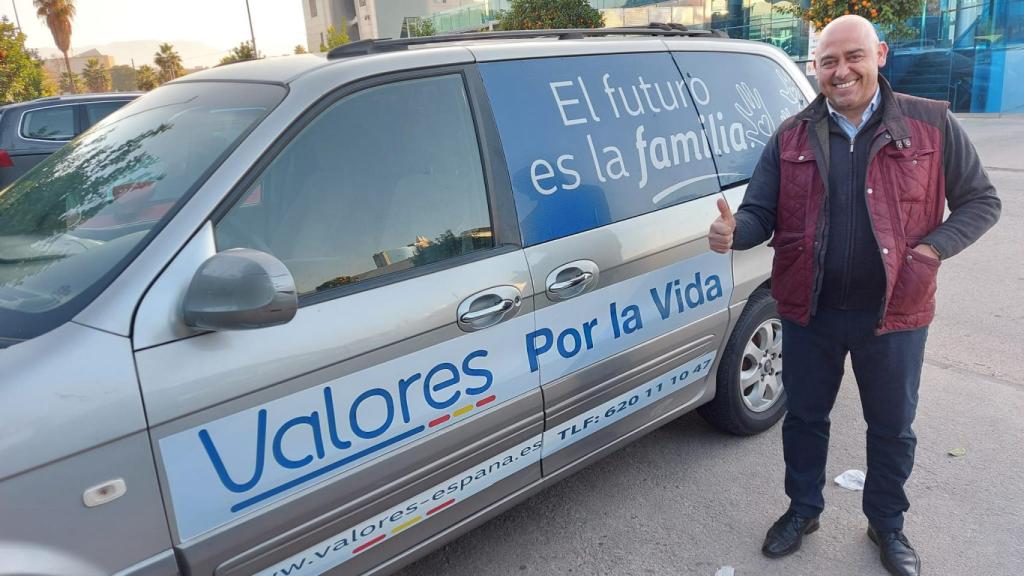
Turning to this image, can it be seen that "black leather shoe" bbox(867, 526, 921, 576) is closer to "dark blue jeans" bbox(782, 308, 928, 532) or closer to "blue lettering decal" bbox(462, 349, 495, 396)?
"dark blue jeans" bbox(782, 308, 928, 532)

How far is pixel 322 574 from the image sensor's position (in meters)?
2.06

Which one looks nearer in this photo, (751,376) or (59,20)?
(751,376)

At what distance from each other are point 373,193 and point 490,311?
51 cm

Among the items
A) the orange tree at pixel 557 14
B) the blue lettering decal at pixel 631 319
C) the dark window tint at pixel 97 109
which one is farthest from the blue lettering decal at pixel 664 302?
the orange tree at pixel 557 14

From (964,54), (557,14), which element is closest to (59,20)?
(557,14)

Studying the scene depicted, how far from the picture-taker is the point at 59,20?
58156 millimetres

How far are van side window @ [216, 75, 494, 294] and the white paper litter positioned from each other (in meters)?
1.97

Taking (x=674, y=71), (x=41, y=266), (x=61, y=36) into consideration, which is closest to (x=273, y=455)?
(x=41, y=266)

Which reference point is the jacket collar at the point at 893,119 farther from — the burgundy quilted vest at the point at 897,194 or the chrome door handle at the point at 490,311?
the chrome door handle at the point at 490,311

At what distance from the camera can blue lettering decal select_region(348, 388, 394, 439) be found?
202 centimetres

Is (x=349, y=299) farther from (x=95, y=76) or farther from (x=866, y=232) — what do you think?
(x=95, y=76)

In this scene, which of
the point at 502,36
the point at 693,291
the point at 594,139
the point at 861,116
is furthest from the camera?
the point at 693,291

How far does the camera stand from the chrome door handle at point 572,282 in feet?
8.22

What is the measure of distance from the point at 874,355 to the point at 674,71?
4.74 feet
